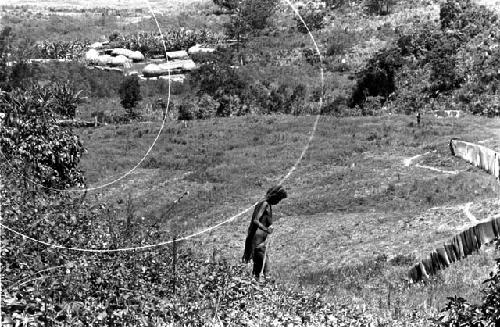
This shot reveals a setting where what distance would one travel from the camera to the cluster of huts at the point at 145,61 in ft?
218

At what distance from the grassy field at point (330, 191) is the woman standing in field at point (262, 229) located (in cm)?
74

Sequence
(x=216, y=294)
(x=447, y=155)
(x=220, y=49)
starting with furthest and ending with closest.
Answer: (x=220, y=49), (x=447, y=155), (x=216, y=294)

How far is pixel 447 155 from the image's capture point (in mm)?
28203

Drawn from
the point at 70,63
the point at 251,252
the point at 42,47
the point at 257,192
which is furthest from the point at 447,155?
the point at 42,47

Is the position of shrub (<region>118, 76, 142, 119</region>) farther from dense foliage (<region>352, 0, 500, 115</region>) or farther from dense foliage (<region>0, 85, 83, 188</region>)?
dense foliage (<region>0, 85, 83, 188</region>)

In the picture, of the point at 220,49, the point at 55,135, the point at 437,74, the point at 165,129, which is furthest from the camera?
the point at 220,49

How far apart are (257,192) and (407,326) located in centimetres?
1964

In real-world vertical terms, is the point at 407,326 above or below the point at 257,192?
above

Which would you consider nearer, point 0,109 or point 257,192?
point 0,109

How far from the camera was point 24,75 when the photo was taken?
54688 millimetres

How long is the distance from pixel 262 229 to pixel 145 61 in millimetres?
59590

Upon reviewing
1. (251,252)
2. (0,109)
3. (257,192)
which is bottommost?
(257,192)

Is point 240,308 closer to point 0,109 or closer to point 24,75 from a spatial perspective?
point 0,109

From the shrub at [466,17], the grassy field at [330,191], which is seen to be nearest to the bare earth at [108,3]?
the shrub at [466,17]
